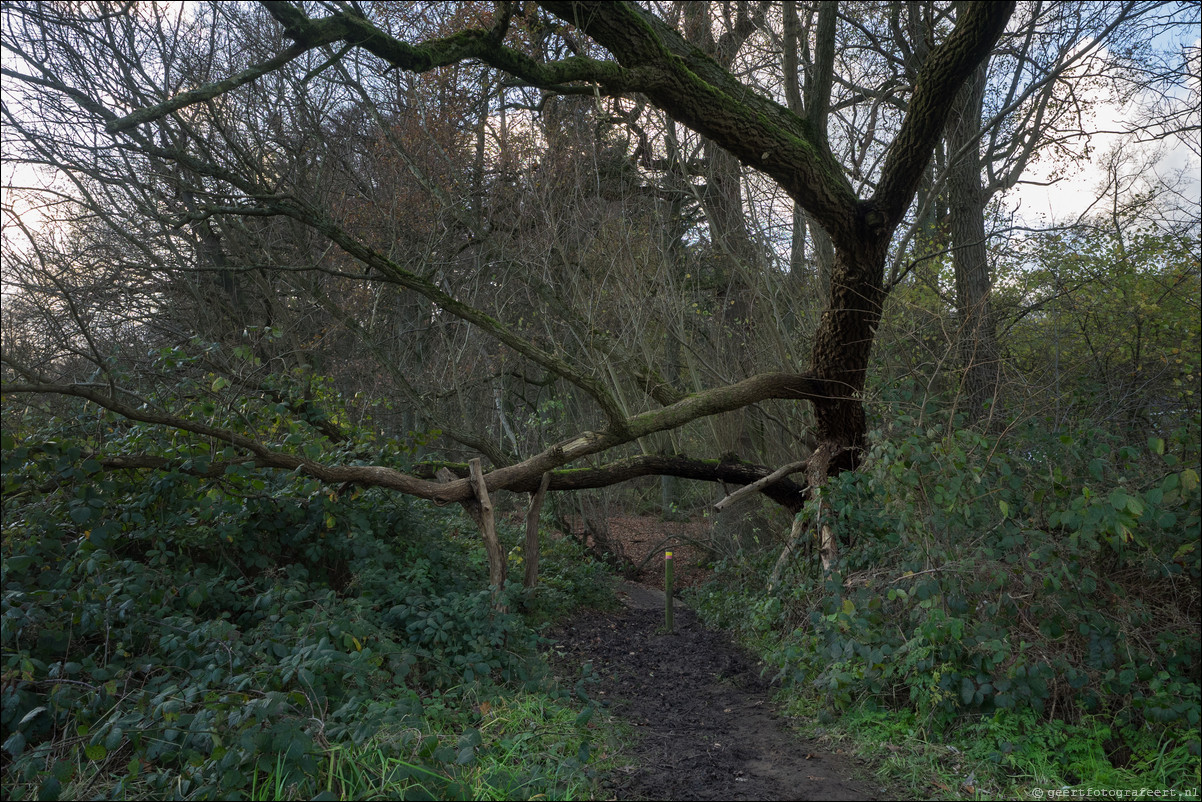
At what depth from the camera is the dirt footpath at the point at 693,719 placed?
13.1 feet

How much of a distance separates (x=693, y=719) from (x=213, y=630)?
11.1ft

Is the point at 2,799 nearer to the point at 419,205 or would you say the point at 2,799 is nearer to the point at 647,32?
the point at 647,32

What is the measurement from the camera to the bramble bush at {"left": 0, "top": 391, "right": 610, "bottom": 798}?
3.51m

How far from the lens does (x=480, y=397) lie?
13656mm

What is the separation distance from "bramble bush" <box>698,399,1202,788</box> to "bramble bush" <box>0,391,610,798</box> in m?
2.31

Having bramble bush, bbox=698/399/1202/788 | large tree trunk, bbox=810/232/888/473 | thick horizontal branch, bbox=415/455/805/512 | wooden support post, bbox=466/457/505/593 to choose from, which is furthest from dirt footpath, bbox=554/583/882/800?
large tree trunk, bbox=810/232/888/473

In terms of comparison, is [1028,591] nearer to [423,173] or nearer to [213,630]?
[213,630]

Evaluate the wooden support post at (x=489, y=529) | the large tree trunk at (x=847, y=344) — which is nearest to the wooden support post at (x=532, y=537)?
the wooden support post at (x=489, y=529)

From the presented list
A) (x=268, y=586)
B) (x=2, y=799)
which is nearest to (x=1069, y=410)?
(x=268, y=586)

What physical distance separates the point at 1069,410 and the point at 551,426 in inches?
299

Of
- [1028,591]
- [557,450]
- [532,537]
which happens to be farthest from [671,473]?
[1028,591]

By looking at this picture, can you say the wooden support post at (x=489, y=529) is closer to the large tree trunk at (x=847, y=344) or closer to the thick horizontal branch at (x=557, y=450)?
the thick horizontal branch at (x=557, y=450)

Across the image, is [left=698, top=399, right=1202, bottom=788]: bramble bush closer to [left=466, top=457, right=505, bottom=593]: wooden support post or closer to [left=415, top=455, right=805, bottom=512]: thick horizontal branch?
[left=466, top=457, right=505, bottom=593]: wooden support post

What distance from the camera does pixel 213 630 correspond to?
4336mm
